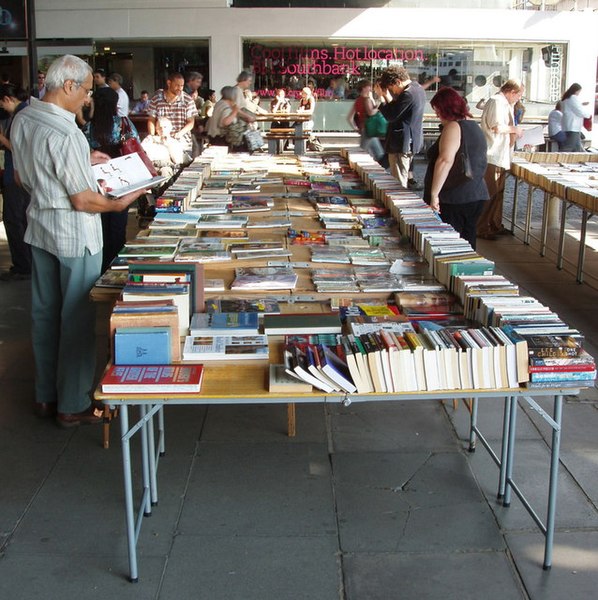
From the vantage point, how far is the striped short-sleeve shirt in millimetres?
3529

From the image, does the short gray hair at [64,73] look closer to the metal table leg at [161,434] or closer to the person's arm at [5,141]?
the metal table leg at [161,434]

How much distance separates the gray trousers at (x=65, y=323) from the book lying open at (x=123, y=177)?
336 millimetres

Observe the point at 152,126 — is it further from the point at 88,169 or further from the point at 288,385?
the point at 288,385

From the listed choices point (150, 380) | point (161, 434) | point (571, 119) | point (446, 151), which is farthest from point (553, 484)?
point (571, 119)

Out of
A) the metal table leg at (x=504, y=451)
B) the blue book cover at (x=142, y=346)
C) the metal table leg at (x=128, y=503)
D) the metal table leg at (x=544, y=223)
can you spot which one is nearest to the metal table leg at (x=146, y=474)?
the metal table leg at (x=128, y=503)

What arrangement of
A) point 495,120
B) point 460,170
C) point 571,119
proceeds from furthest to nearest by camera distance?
point 571,119
point 495,120
point 460,170

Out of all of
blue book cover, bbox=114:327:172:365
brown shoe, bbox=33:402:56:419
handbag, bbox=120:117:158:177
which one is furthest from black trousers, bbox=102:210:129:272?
blue book cover, bbox=114:327:172:365

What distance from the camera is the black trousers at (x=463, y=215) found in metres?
5.83

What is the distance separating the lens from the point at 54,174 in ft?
11.7

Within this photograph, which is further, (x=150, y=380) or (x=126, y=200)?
(x=126, y=200)

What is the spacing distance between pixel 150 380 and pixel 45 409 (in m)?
1.77

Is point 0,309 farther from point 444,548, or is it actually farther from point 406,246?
point 444,548

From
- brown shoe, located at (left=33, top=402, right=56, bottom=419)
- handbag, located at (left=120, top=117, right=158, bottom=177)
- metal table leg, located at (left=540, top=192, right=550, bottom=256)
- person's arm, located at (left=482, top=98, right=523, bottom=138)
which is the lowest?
brown shoe, located at (left=33, top=402, right=56, bottom=419)

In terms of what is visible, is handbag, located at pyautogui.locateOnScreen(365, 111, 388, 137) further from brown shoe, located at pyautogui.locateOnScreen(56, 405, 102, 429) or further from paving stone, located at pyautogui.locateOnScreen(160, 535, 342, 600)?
paving stone, located at pyautogui.locateOnScreen(160, 535, 342, 600)
